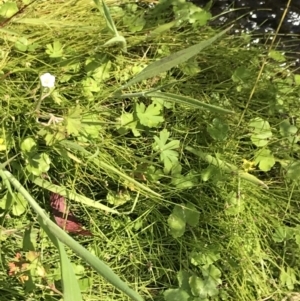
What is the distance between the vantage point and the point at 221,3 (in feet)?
5.94

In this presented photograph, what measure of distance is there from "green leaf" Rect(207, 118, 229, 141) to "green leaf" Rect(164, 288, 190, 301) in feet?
1.45

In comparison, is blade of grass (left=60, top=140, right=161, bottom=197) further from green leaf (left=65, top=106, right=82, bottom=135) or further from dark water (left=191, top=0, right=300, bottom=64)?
dark water (left=191, top=0, right=300, bottom=64)

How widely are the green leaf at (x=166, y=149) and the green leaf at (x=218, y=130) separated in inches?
4.1

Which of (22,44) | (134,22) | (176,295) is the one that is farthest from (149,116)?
(176,295)

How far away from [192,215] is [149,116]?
1.00 feet

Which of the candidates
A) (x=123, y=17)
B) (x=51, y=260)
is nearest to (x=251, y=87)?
(x=123, y=17)

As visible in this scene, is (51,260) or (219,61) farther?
(219,61)

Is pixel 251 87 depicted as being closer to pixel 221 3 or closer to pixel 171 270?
pixel 221 3

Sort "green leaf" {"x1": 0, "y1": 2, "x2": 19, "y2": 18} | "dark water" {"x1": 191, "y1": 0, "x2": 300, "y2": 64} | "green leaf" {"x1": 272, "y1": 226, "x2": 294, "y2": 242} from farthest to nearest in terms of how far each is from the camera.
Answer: "dark water" {"x1": 191, "y1": 0, "x2": 300, "y2": 64} < "green leaf" {"x1": 272, "y1": 226, "x2": 294, "y2": 242} < "green leaf" {"x1": 0, "y1": 2, "x2": 19, "y2": 18}

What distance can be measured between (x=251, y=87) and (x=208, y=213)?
1.29 feet

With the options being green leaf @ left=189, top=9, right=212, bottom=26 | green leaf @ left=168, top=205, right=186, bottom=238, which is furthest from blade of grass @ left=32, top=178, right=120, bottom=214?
green leaf @ left=189, top=9, right=212, bottom=26

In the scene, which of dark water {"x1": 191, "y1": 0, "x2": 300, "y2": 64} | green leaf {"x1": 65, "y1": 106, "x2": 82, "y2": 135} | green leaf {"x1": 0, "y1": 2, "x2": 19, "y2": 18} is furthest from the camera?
dark water {"x1": 191, "y1": 0, "x2": 300, "y2": 64}

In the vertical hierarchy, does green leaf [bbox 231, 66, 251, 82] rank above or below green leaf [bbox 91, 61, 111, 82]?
below

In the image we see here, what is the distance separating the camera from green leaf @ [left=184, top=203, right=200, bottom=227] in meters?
1.49
